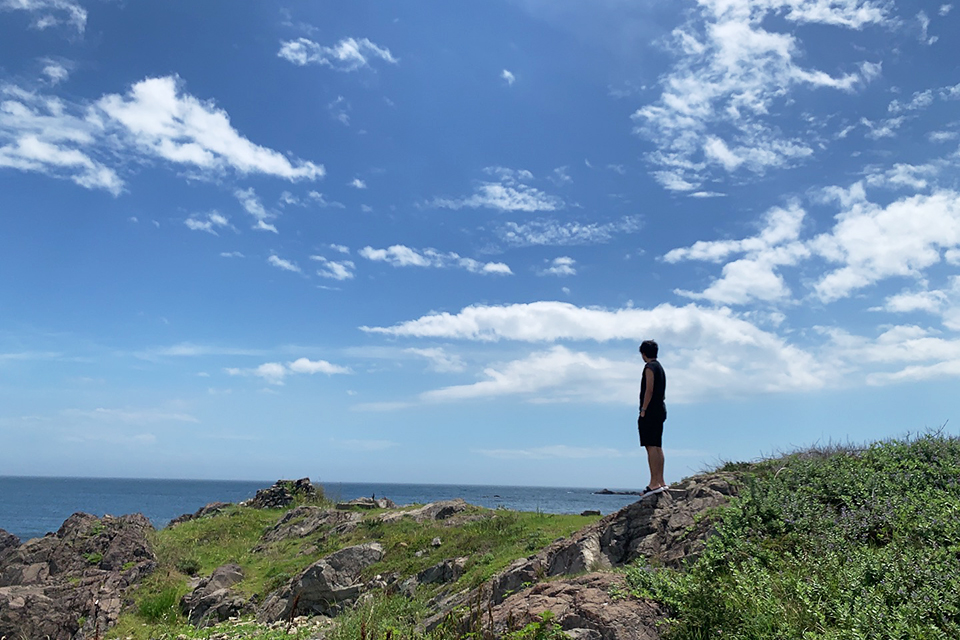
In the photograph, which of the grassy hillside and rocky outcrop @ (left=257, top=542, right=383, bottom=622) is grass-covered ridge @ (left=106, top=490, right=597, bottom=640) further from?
rocky outcrop @ (left=257, top=542, right=383, bottom=622)

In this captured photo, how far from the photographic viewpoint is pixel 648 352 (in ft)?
41.0

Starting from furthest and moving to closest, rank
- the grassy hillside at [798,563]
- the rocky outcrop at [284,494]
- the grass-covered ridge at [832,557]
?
the rocky outcrop at [284,494]
the grassy hillside at [798,563]
the grass-covered ridge at [832,557]

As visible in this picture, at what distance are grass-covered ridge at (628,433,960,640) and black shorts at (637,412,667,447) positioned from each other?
6.04ft

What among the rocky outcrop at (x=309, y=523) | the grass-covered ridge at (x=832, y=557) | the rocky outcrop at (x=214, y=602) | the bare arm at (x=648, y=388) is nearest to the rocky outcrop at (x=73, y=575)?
the rocky outcrop at (x=214, y=602)

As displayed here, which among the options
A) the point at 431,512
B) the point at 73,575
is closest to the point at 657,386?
the point at 431,512

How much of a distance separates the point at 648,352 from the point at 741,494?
125 inches

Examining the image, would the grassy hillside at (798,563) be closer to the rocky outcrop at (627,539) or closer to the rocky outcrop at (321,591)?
the rocky outcrop at (627,539)

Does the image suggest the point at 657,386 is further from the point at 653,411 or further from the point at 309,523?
the point at 309,523

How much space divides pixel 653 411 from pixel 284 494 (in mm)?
25213

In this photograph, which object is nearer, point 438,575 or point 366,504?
point 438,575

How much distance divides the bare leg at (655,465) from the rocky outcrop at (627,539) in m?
0.27

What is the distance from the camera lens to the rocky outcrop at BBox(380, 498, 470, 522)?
2113cm

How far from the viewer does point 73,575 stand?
789 inches

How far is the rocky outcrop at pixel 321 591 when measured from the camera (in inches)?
604
